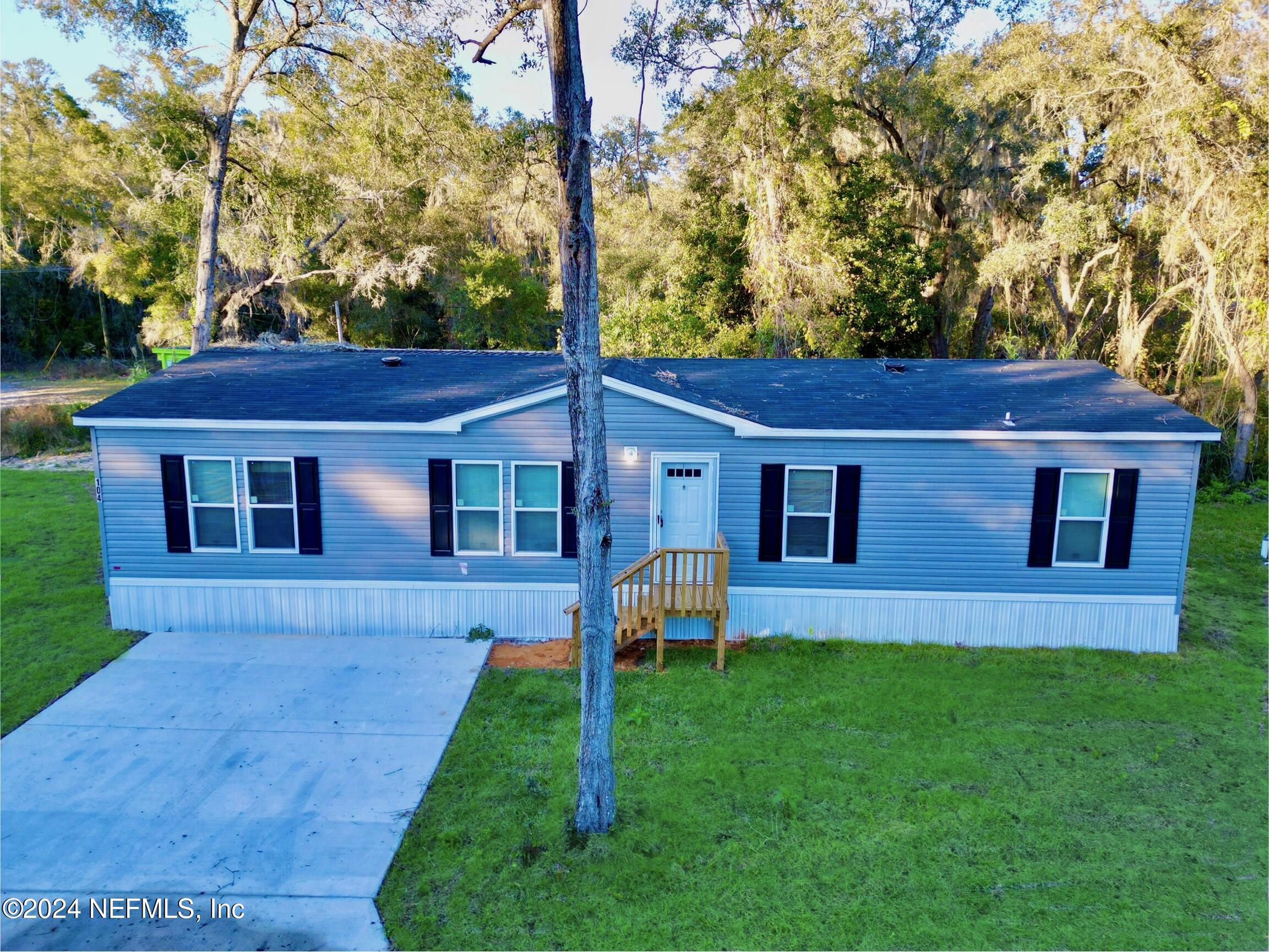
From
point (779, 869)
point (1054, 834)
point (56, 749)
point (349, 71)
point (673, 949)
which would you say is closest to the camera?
point (673, 949)

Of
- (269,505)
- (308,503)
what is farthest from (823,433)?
(269,505)

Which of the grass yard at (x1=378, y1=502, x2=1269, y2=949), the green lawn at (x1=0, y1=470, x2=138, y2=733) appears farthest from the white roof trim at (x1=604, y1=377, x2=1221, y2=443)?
the green lawn at (x1=0, y1=470, x2=138, y2=733)

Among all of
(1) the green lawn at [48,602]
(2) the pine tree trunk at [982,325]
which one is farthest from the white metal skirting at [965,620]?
(2) the pine tree trunk at [982,325]

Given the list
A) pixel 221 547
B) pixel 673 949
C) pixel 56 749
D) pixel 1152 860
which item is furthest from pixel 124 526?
pixel 1152 860

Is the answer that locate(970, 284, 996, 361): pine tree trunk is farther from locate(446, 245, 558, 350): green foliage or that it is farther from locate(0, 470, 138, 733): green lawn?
locate(0, 470, 138, 733): green lawn

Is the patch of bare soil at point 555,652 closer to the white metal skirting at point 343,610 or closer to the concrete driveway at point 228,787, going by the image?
the white metal skirting at point 343,610

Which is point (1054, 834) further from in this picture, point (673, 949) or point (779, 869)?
point (673, 949)
